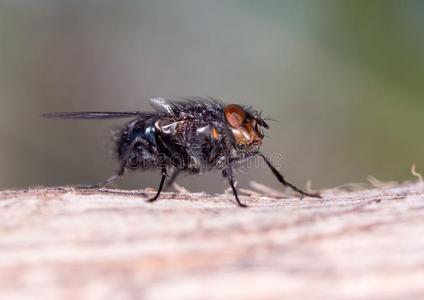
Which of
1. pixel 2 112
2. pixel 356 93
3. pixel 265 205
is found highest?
pixel 356 93

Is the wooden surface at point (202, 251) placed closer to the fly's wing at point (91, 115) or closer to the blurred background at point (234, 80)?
the fly's wing at point (91, 115)

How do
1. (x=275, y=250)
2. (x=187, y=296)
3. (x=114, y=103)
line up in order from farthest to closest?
(x=114, y=103) → (x=275, y=250) → (x=187, y=296)

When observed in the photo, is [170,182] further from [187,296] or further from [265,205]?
[187,296]

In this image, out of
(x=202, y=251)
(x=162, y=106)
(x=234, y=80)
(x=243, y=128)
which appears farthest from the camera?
(x=234, y=80)

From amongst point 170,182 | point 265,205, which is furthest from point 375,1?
point 265,205

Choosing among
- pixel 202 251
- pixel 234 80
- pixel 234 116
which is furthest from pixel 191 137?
pixel 234 80

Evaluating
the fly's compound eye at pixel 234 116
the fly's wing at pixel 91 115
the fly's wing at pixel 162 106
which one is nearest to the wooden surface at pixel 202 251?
the fly's wing at pixel 91 115

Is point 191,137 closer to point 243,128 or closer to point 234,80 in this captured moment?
point 243,128
